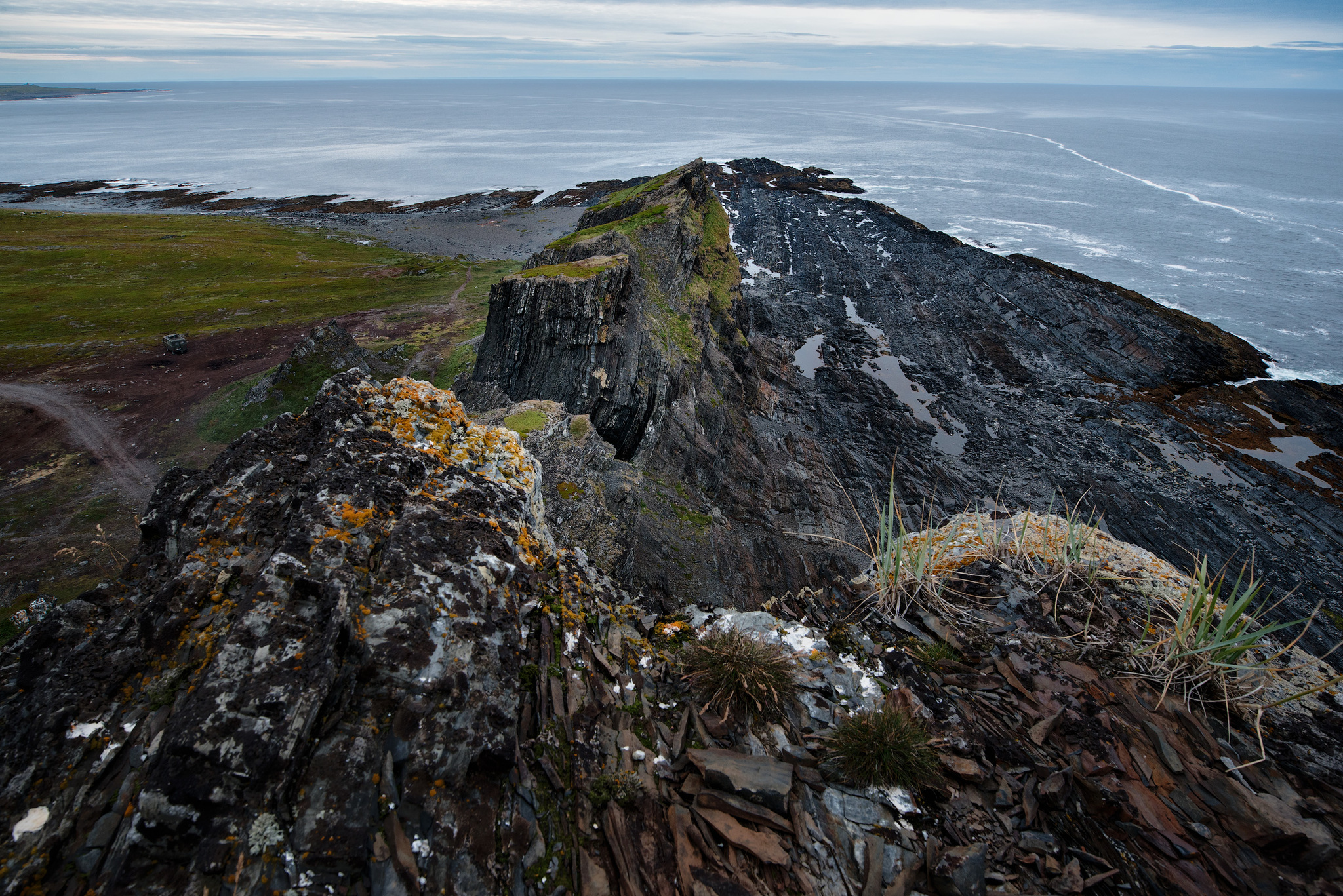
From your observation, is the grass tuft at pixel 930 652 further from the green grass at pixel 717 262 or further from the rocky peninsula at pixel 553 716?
the green grass at pixel 717 262

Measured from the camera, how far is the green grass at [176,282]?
31.6 metres

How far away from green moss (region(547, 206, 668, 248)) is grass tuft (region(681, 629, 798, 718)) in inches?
1025

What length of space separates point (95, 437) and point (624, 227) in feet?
82.3

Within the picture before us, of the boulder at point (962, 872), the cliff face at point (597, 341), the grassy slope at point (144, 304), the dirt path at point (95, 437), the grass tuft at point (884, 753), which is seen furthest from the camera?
the cliff face at point (597, 341)

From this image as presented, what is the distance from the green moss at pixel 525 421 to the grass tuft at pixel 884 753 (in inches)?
411

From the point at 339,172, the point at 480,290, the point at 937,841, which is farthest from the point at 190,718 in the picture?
the point at 339,172

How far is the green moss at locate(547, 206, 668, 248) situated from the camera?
30016mm

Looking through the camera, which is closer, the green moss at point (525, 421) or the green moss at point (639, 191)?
the green moss at point (525, 421)

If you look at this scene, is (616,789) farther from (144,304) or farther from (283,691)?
(144,304)

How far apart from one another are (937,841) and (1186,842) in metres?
2.14

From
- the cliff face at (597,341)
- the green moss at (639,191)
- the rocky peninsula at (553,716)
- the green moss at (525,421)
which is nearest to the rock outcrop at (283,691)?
the rocky peninsula at (553,716)

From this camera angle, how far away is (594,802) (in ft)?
16.0

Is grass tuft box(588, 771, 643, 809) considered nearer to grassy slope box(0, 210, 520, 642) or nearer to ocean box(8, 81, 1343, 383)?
grassy slope box(0, 210, 520, 642)

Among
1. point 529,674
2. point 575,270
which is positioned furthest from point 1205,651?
point 575,270
